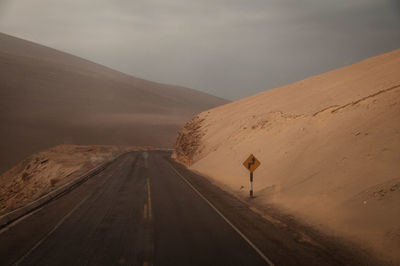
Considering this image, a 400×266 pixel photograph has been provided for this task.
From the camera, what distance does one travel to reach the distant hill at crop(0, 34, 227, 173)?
198 ft

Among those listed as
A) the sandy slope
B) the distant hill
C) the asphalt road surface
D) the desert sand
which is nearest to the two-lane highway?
the asphalt road surface

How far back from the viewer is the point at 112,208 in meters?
11.7

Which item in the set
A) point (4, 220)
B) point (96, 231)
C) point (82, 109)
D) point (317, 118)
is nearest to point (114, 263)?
point (96, 231)

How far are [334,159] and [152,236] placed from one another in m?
9.11

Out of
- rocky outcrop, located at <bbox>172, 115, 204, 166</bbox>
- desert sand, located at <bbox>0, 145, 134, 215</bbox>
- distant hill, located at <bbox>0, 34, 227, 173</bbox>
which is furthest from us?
distant hill, located at <bbox>0, 34, 227, 173</bbox>

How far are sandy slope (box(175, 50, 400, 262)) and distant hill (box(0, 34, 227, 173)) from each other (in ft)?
131

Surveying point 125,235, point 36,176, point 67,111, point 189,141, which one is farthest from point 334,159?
point 67,111

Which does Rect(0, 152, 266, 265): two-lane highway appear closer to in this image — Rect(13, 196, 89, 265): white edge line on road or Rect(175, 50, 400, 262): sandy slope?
Rect(13, 196, 89, 265): white edge line on road

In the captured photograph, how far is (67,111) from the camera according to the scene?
3565 inches

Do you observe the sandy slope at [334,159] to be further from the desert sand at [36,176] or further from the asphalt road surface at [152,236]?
the desert sand at [36,176]

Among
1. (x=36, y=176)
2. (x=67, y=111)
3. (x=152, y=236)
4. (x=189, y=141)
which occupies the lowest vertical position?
(x=36, y=176)

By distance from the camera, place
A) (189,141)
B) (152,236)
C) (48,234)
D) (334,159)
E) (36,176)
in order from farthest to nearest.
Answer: (189,141), (36,176), (334,159), (48,234), (152,236)

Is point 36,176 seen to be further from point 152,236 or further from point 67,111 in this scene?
point 67,111

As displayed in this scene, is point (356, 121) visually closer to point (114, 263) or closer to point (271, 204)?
point (271, 204)
